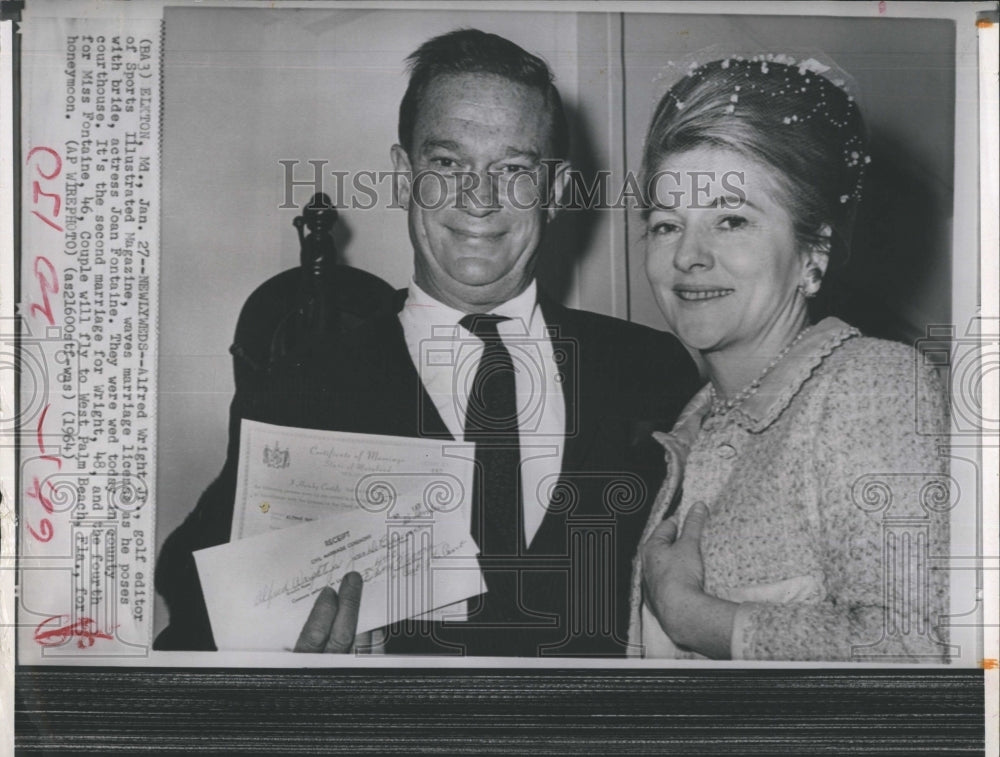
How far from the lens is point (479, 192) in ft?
4.86

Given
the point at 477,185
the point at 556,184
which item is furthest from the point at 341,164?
the point at 556,184

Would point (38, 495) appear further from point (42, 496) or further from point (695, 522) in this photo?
point (695, 522)

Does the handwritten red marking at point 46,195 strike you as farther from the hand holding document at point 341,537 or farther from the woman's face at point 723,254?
the woman's face at point 723,254

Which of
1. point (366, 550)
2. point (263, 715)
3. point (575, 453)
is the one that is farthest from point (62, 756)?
point (575, 453)

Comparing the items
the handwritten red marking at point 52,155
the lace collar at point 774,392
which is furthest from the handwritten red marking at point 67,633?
the lace collar at point 774,392

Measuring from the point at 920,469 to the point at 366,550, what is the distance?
828 mm

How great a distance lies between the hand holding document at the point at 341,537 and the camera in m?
1.47

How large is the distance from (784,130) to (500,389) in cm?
57

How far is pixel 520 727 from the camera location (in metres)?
1.45

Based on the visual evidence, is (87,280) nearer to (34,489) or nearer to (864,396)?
(34,489)

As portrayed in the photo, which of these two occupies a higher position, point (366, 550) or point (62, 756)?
point (366, 550)

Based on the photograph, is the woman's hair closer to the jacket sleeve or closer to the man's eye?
the man's eye

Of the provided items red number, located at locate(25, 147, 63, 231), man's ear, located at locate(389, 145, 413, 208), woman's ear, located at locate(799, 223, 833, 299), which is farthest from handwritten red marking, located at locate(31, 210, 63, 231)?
woman's ear, located at locate(799, 223, 833, 299)

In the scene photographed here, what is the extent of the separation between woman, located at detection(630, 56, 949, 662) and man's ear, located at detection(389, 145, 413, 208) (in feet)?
1.17
